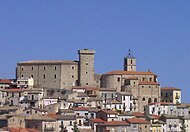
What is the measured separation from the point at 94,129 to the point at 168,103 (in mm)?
16110

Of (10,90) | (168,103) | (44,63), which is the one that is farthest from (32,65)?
(168,103)

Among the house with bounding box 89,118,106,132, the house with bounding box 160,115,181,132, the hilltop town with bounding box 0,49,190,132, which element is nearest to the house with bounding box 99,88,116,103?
the hilltop town with bounding box 0,49,190,132

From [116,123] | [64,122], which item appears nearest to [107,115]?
[116,123]

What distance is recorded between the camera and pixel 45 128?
7650 centimetres

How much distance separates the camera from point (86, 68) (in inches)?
3755

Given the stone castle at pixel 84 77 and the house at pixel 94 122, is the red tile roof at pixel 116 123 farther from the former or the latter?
the stone castle at pixel 84 77

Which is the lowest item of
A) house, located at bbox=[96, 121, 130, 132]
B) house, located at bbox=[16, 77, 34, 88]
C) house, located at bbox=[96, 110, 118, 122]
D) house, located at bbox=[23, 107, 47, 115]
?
house, located at bbox=[96, 121, 130, 132]

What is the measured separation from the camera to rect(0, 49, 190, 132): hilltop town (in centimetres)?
8006

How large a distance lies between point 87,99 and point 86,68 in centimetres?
574

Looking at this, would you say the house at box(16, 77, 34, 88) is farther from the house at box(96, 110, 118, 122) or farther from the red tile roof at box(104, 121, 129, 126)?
the red tile roof at box(104, 121, 129, 126)

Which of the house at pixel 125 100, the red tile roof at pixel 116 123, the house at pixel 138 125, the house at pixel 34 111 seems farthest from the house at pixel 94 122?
the house at pixel 125 100

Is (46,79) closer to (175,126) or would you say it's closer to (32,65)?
(32,65)

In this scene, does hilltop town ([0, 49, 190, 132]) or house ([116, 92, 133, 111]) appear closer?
hilltop town ([0, 49, 190, 132])

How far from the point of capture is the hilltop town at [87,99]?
263ft
